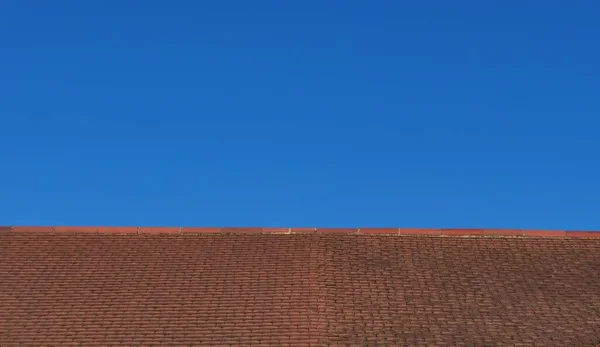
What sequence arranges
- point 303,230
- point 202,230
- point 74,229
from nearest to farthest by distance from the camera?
point 303,230 → point 202,230 → point 74,229

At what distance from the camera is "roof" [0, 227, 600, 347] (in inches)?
618

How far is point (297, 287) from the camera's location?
57.4 feet

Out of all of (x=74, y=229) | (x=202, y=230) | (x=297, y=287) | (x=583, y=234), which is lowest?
(x=297, y=287)

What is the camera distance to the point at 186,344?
1538 cm

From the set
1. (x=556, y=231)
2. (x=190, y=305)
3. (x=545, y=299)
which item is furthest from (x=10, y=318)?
(x=556, y=231)

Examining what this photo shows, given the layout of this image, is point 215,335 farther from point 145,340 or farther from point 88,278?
point 88,278

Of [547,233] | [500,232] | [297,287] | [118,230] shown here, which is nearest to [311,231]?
[297,287]

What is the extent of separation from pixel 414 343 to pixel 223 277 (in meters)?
4.69

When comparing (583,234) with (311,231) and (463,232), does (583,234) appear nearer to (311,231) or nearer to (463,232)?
(463,232)

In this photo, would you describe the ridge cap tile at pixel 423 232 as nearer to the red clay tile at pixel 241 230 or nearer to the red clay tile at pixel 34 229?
the red clay tile at pixel 241 230

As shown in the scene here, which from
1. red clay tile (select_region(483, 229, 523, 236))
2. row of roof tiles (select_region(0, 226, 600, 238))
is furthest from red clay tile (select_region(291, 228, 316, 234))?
red clay tile (select_region(483, 229, 523, 236))

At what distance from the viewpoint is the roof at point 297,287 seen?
15703 millimetres

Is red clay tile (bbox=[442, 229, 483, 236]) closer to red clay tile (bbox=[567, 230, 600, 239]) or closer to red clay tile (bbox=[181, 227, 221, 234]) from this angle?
red clay tile (bbox=[567, 230, 600, 239])

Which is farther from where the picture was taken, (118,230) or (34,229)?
(34,229)
